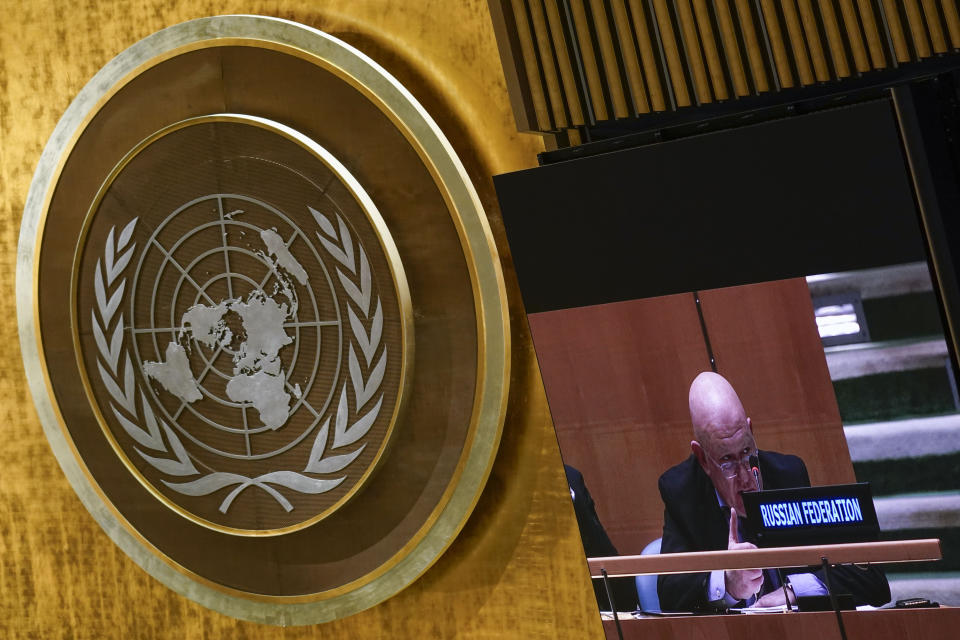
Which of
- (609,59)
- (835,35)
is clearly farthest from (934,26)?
(609,59)

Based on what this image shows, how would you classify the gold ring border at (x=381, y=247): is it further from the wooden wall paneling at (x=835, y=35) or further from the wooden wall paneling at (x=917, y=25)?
the wooden wall paneling at (x=917, y=25)

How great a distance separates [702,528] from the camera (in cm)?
161

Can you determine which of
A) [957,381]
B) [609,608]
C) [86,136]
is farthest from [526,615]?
[86,136]

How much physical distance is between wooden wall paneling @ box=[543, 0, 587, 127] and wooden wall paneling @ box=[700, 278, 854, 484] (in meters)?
0.37

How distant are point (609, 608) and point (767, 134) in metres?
0.86

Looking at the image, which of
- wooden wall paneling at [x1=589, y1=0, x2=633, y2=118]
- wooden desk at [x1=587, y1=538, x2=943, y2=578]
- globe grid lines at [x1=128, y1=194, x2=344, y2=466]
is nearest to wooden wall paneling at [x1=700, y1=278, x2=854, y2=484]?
wooden desk at [x1=587, y1=538, x2=943, y2=578]

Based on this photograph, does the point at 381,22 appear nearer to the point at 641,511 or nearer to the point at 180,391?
the point at 180,391

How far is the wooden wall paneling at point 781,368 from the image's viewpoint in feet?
4.86

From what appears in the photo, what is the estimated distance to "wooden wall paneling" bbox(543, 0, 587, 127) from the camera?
161 cm

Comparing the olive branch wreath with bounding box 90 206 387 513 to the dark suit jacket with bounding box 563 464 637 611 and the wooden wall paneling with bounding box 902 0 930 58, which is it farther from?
the wooden wall paneling with bounding box 902 0 930 58

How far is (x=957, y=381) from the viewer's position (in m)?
1.39

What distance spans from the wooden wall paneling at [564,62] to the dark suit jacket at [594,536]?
0.60 meters

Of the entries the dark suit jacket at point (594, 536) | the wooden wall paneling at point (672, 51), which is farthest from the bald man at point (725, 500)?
A: the wooden wall paneling at point (672, 51)

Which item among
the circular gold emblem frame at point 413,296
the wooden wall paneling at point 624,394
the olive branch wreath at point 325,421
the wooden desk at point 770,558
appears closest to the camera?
A: the wooden desk at point 770,558
